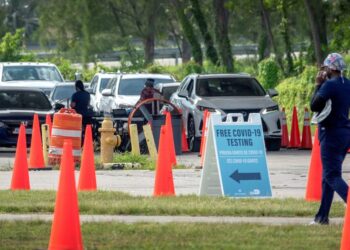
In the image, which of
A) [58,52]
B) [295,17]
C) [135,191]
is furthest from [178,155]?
[58,52]

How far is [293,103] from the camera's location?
3822 cm

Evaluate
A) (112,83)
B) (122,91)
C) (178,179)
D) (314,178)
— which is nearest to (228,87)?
(122,91)

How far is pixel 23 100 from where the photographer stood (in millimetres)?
27766

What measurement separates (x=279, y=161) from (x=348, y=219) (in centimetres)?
1411

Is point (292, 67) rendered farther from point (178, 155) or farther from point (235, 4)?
point (178, 155)

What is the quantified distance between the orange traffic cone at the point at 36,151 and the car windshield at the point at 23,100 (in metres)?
6.41

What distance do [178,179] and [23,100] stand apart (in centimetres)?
928

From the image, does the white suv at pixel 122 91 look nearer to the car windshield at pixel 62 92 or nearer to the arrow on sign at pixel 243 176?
the car windshield at pixel 62 92

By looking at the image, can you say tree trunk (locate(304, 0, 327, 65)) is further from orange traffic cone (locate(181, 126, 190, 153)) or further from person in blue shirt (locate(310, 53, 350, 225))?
person in blue shirt (locate(310, 53, 350, 225))

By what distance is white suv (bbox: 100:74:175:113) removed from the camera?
30.8m

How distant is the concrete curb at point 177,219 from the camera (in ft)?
43.7

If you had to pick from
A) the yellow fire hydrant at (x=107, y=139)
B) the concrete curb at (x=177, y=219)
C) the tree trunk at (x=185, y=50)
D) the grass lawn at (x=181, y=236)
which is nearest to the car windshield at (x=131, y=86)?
the yellow fire hydrant at (x=107, y=139)

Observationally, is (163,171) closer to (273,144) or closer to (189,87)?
(273,144)

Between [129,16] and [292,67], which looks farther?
[129,16]
